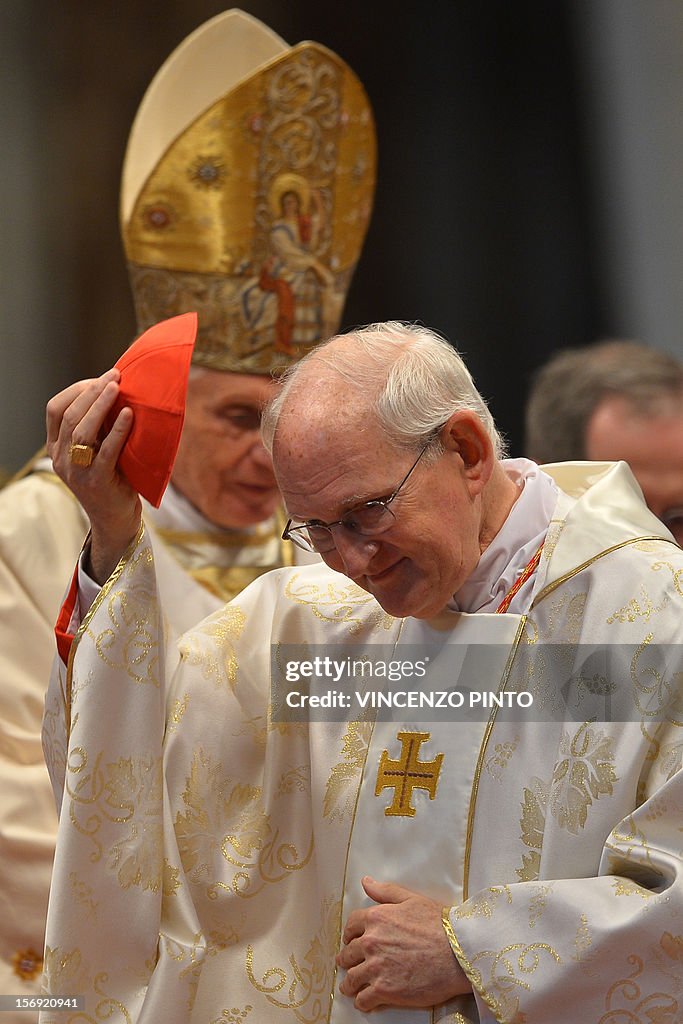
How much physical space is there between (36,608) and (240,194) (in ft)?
4.20

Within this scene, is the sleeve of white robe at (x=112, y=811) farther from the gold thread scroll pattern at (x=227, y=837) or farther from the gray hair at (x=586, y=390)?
the gray hair at (x=586, y=390)

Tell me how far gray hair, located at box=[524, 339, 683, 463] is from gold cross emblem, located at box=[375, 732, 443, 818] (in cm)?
140

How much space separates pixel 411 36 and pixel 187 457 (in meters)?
2.44

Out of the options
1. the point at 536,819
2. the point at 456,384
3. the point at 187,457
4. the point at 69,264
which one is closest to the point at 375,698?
the point at 536,819

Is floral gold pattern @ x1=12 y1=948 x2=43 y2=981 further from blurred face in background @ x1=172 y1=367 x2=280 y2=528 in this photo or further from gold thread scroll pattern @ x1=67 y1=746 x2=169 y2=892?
blurred face in background @ x1=172 y1=367 x2=280 y2=528

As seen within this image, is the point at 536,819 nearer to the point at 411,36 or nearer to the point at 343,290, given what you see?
the point at 343,290

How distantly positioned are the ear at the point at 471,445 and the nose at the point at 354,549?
202mm

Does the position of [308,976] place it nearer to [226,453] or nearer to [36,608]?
[36,608]

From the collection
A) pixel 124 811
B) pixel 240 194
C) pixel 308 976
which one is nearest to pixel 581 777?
pixel 308 976

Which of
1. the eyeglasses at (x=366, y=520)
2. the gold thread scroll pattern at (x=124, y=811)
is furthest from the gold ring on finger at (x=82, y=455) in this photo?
the gold thread scroll pattern at (x=124, y=811)

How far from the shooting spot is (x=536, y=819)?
2.20 meters

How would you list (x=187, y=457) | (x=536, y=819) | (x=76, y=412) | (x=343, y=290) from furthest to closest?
1. (x=343, y=290)
2. (x=187, y=457)
3. (x=76, y=412)
4. (x=536, y=819)

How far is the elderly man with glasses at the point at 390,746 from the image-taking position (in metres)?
2.09

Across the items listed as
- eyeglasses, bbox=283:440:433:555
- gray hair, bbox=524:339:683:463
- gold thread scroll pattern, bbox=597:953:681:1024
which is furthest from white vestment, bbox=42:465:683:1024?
gray hair, bbox=524:339:683:463
